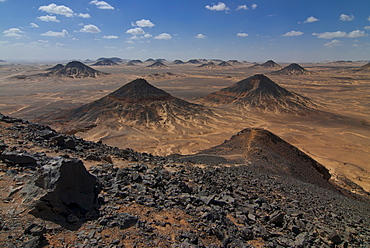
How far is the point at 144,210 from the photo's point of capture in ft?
17.7

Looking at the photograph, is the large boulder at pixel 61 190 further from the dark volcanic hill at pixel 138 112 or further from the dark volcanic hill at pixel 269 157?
the dark volcanic hill at pixel 138 112

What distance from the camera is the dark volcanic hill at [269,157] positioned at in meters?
13.6

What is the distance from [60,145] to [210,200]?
6850mm

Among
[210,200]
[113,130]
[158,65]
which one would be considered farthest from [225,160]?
[158,65]

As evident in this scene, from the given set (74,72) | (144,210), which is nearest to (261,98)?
(144,210)

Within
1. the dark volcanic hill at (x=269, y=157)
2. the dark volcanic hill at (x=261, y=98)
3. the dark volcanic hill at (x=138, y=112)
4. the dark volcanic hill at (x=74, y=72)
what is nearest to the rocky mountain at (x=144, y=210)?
the dark volcanic hill at (x=269, y=157)

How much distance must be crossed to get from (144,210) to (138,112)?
105 ft

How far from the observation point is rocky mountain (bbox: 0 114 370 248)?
13.8 ft

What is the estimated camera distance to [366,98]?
204ft

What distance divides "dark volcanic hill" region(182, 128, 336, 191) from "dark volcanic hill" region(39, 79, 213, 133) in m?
16.9

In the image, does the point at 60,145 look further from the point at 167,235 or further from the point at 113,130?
the point at 113,130

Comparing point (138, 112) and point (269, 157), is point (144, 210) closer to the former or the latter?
point (269, 157)

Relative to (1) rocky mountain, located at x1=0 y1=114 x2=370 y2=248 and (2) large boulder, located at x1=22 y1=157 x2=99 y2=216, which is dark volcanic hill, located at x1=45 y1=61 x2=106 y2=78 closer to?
(1) rocky mountain, located at x1=0 y1=114 x2=370 y2=248

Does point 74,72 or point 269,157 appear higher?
point 74,72
